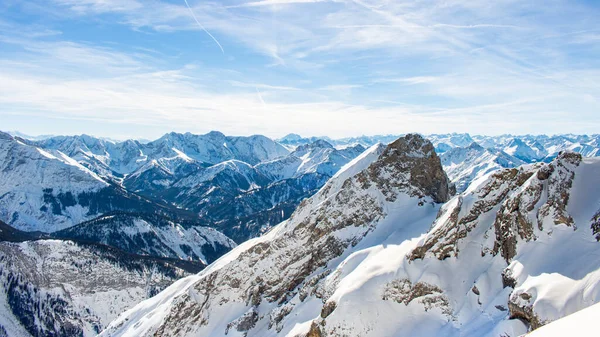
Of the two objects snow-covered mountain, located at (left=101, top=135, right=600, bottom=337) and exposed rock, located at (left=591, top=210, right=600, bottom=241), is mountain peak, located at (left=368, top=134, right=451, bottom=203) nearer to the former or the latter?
snow-covered mountain, located at (left=101, top=135, right=600, bottom=337)

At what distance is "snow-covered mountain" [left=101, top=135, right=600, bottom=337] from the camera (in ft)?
140

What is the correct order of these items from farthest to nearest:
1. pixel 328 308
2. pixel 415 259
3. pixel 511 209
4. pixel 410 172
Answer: pixel 410 172 → pixel 415 259 → pixel 328 308 → pixel 511 209

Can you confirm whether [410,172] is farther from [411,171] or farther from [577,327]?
[577,327]

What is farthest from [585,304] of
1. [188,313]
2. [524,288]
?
[188,313]

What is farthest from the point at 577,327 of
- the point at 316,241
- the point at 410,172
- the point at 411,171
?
the point at 411,171

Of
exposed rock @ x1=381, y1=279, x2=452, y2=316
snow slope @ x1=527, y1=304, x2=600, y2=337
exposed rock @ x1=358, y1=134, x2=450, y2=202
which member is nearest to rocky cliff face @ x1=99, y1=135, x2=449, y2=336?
exposed rock @ x1=358, y1=134, x2=450, y2=202

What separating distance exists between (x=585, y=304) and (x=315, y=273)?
150 ft

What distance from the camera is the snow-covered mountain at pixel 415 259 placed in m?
42.7

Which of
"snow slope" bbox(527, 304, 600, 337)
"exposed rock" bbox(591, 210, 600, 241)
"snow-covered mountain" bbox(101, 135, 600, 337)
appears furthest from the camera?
"snow-covered mountain" bbox(101, 135, 600, 337)

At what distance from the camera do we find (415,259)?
5600 centimetres

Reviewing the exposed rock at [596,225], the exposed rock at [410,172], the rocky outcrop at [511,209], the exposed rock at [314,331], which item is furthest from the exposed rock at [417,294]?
the exposed rock at [410,172]

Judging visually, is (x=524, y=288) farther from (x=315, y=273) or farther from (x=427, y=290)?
(x=315, y=273)

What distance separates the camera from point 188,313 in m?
91.1

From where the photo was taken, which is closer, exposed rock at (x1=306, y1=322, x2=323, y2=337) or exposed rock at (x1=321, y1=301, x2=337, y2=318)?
exposed rock at (x1=306, y1=322, x2=323, y2=337)
